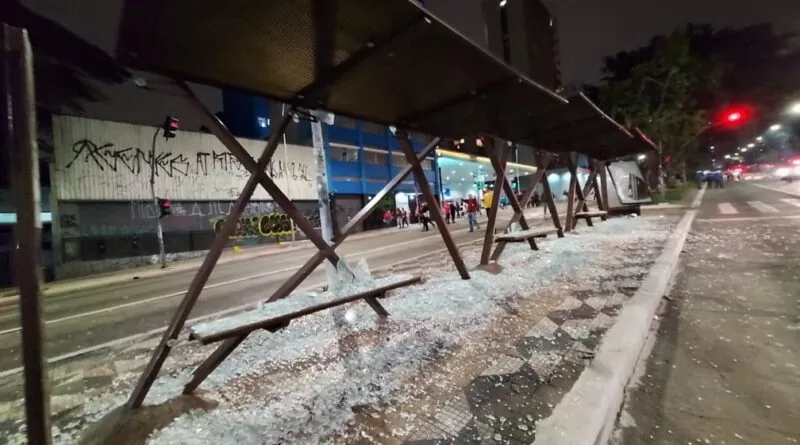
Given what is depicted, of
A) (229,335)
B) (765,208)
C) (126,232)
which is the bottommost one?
(229,335)

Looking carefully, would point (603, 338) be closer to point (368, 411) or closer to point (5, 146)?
point (368, 411)

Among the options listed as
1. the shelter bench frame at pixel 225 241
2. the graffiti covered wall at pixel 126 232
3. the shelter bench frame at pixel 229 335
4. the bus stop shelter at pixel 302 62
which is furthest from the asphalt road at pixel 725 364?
the graffiti covered wall at pixel 126 232

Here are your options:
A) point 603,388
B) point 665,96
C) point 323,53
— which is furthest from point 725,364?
point 665,96

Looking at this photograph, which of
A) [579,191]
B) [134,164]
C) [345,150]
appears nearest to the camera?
[579,191]

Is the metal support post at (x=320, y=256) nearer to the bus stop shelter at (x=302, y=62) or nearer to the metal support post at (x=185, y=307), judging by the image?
the bus stop shelter at (x=302, y=62)

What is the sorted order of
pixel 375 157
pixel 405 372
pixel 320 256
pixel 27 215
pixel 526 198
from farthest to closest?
pixel 375 157
pixel 526 198
pixel 320 256
pixel 405 372
pixel 27 215

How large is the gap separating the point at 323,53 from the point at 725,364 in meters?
3.86

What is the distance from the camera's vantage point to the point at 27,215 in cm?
156

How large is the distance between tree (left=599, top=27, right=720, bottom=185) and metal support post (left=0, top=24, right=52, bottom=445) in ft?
80.0

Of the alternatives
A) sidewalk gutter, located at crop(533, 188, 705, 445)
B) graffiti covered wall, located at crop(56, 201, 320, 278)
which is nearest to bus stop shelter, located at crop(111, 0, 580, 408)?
sidewalk gutter, located at crop(533, 188, 705, 445)

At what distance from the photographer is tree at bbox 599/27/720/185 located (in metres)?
21.9

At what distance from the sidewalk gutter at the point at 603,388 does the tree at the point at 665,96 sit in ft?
69.4

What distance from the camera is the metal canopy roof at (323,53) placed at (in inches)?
94.8

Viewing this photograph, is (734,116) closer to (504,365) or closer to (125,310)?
(504,365)
